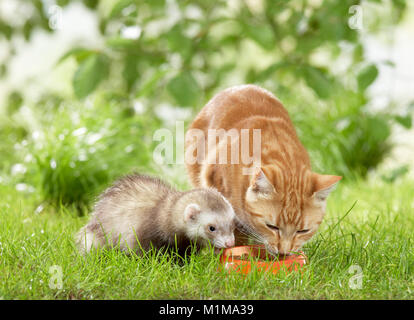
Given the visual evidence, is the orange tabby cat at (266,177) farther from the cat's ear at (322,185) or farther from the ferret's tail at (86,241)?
the ferret's tail at (86,241)

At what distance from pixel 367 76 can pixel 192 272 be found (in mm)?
2596

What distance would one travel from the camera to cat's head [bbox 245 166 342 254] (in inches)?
128

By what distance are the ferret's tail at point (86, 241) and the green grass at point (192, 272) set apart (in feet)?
0.21

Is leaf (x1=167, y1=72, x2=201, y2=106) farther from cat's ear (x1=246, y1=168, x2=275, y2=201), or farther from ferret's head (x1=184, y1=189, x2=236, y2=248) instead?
cat's ear (x1=246, y1=168, x2=275, y2=201)

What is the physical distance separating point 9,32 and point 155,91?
6.33 feet

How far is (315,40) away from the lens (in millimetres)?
5562

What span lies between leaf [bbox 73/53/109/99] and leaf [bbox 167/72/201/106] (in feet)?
2.28

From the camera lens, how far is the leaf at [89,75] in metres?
4.80
